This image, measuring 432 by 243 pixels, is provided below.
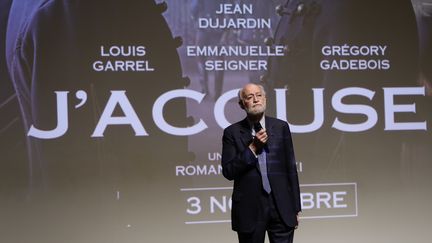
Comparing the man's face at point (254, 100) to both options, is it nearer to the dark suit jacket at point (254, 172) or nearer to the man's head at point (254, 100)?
the man's head at point (254, 100)

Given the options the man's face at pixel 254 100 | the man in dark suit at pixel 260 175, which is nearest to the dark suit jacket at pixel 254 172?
the man in dark suit at pixel 260 175

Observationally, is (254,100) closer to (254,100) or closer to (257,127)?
(254,100)

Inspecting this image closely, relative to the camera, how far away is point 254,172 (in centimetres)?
222

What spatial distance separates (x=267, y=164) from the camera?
7.31 feet

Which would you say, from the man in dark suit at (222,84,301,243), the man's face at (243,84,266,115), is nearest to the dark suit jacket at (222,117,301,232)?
the man in dark suit at (222,84,301,243)

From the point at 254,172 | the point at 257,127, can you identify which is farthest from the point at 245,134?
the point at 254,172

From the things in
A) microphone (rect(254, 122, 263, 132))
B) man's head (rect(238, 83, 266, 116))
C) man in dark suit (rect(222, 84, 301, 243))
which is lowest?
man in dark suit (rect(222, 84, 301, 243))

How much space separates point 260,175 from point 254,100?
1.04ft

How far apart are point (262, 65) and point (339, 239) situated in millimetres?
1371

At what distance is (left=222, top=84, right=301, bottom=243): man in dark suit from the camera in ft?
7.15

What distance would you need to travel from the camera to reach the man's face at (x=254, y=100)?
85.8 inches

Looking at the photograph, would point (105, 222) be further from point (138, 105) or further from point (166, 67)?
point (166, 67)

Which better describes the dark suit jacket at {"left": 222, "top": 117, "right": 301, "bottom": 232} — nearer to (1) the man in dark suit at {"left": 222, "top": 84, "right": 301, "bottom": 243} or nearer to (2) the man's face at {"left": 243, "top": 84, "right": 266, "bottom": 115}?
(1) the man in dark suit at {"left": 222, "top": 84, "right": 301, "bottom": 243}

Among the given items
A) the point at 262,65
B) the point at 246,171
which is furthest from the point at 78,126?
the point at 246,171
